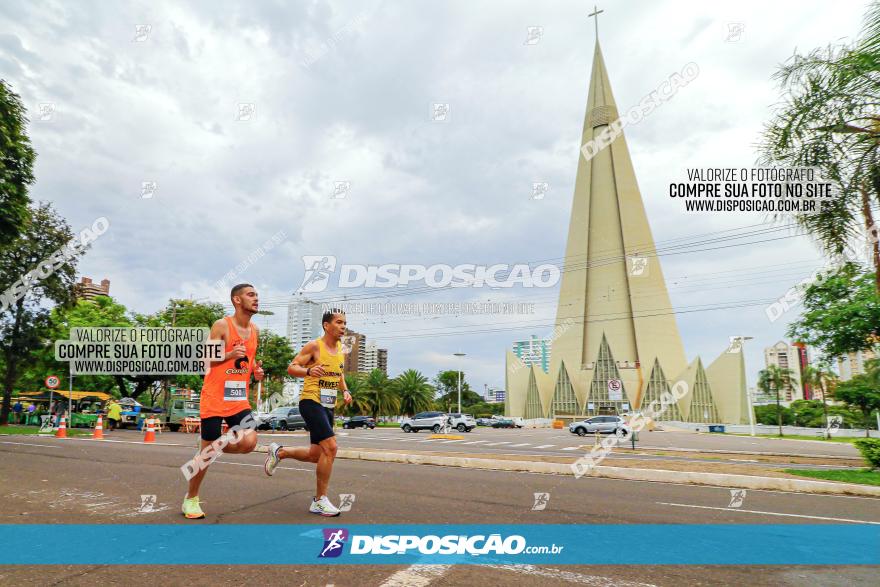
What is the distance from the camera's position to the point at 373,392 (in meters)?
59.0

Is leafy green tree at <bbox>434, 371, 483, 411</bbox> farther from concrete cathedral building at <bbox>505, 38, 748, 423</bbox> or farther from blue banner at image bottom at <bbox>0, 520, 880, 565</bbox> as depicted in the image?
blue banner at image bottom at <bbox>0, 520, 880, 565</bbox>

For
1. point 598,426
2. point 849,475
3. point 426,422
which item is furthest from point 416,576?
point 426,422

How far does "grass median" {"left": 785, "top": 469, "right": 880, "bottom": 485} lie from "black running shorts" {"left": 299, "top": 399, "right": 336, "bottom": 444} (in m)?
10.4

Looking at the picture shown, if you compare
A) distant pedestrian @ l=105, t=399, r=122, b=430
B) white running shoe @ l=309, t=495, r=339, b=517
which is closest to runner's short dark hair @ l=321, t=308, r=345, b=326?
white running shoe @ l=309, t=495, r=339, b=517

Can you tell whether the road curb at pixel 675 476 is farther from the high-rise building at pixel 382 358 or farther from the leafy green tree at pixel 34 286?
the high-rise building at pixel 382 358

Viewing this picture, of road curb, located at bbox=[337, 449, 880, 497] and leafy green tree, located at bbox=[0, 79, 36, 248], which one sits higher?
leafy green tree, located at bbox=[0, 79, 36, 248]

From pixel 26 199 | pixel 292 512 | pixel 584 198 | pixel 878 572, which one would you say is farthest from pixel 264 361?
pixel 584 198

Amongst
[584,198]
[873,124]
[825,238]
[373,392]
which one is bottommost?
[373,392]

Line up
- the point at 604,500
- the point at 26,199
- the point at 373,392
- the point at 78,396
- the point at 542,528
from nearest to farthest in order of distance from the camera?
the point at 542,528 < the point at 604,500 < the point at 26,199 < the point at 78,396 < the point at 373,392

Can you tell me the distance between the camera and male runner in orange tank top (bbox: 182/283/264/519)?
513 centimetres

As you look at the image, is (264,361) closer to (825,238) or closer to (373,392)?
(373,392)

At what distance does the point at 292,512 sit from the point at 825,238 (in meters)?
11.6

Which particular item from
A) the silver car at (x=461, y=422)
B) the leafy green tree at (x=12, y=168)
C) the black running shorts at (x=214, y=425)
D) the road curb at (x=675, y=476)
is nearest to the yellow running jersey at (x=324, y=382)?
the black running shorts at (x=214, y=425)

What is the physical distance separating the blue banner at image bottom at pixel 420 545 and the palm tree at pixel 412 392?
5679 cm
